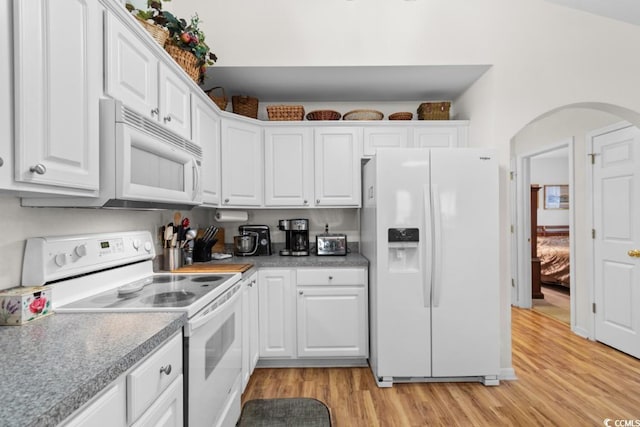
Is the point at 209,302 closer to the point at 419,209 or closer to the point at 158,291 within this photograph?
the point at 158,291

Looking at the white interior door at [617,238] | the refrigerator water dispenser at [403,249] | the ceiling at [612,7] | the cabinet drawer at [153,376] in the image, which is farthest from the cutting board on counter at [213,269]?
the white interior door at [617,238]

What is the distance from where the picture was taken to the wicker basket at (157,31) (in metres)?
1.77

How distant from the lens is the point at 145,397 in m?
1.01

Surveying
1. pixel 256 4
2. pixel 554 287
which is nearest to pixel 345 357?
pixel 256 4

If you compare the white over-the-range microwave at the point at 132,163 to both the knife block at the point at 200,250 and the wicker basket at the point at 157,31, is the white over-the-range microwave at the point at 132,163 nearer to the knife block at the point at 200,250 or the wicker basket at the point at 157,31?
the wicker basket at the point at 157,31

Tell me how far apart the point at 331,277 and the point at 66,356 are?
6.62 feet

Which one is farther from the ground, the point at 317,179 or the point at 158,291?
the point at 317,179

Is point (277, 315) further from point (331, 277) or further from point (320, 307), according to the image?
point (331, 277)

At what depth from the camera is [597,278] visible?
339cm

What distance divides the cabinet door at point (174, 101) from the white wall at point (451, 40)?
2.30 ft

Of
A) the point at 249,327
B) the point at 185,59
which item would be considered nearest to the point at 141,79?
the point at 185,59

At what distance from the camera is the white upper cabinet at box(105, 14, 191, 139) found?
1363mm

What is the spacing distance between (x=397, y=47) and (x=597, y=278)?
299 centimetres

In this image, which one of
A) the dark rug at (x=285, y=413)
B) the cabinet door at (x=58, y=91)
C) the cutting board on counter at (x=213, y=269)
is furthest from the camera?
the cutting board on counter at (x=213, y=269)
